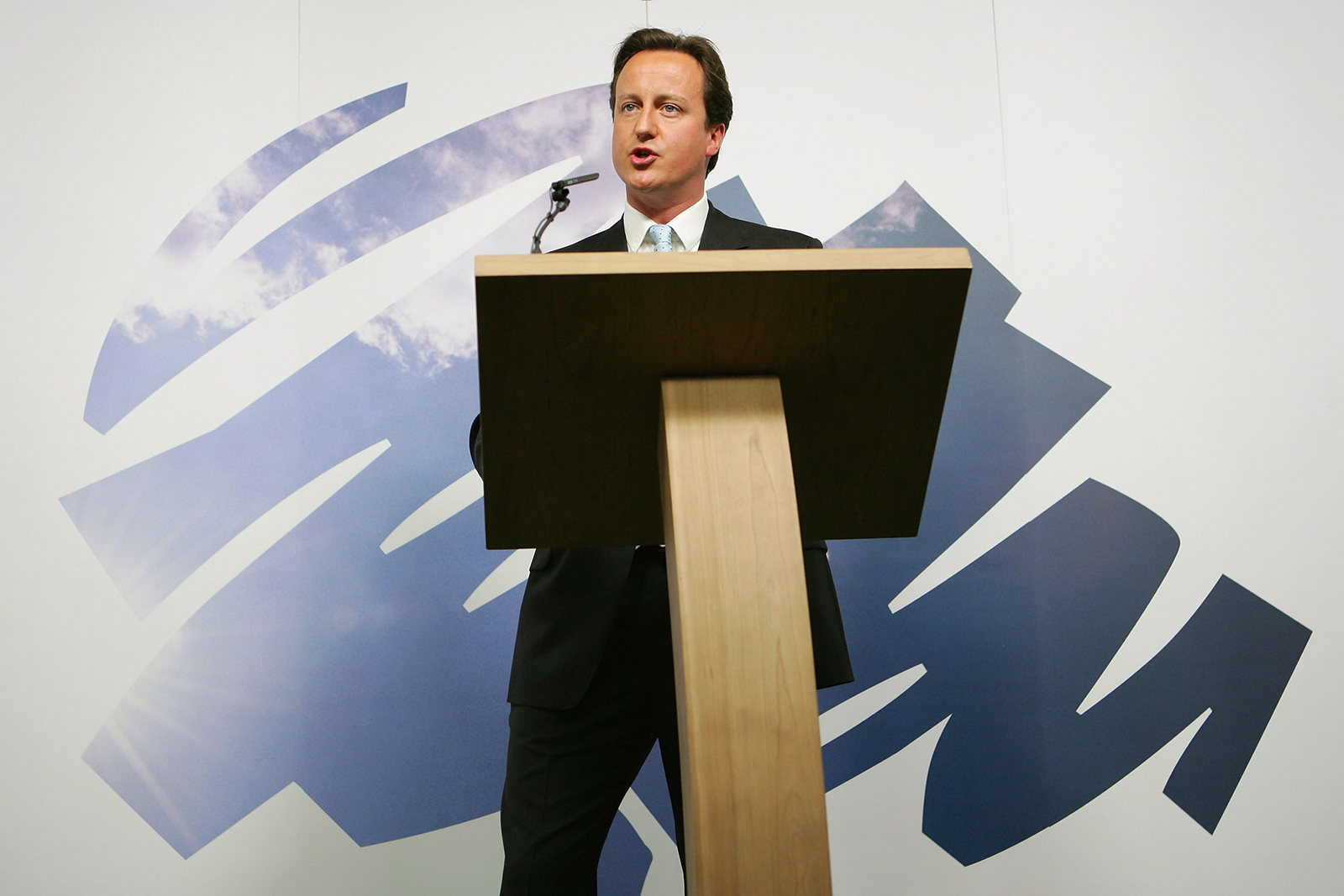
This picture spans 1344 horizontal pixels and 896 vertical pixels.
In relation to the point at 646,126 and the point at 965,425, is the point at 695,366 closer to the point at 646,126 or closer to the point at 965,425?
the point at 646,126

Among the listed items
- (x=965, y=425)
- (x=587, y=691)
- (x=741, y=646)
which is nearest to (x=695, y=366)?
(x=741, y=646)

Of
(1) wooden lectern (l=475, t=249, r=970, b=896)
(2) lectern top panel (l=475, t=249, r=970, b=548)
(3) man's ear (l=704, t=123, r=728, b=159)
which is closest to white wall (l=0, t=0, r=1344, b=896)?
(3) man's ear (l=704, t=123, r=728, b=159)

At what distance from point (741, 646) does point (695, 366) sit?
0.25 metres

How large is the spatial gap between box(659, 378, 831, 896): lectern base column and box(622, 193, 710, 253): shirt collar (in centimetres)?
74

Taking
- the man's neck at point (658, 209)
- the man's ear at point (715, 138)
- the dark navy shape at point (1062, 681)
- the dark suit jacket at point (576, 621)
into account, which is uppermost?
the man's ear at point (715, 138)

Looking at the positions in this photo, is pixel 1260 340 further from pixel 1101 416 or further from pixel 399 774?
pixel 399 774

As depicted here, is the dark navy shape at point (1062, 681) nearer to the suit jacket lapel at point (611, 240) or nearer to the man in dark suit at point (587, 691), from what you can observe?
the man in dark suit at point (587, 691)

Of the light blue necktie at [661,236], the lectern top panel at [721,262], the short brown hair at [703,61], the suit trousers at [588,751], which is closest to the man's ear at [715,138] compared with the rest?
the short brown hair at [703,61]

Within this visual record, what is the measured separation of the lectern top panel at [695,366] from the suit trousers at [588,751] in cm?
28

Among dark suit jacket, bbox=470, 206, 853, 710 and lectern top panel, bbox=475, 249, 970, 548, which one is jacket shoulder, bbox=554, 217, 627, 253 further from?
lectern top panel, bbox=475, 249, 970, 548

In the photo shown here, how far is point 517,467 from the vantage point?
3.10 feet

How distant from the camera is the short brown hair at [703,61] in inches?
68.1

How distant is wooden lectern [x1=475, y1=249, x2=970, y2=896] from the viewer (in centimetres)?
76

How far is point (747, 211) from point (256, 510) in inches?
51.1
